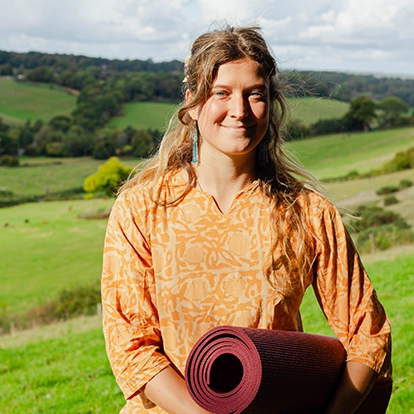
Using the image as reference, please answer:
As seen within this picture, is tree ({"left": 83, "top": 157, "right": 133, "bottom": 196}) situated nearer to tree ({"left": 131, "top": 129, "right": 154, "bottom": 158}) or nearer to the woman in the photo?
tree ({"left": 131, "top": 129, "right": 154, "bottom": 158})

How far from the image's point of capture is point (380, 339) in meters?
1.58

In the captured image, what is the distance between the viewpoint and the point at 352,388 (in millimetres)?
1534

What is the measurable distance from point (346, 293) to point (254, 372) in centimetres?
36

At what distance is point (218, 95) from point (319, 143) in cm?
1723

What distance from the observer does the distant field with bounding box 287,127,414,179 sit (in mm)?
19109

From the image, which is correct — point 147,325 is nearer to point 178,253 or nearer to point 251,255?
point 178,253

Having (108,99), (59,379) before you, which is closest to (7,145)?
(108,99)

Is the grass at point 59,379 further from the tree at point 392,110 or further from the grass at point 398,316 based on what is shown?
the tree at point 392,110

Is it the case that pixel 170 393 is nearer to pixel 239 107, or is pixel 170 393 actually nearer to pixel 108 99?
pixel 239 107

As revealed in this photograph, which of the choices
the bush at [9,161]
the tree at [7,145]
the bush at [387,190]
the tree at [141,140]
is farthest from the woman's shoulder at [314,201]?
the tree at [7,145]

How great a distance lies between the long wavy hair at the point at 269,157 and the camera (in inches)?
61.7

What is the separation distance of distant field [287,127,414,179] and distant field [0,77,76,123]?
8770mm

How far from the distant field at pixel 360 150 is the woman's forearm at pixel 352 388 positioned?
17.6 metres

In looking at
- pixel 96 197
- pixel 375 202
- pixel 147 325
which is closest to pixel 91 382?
pixel 147 325
